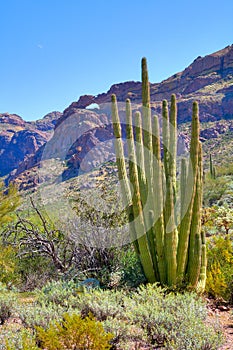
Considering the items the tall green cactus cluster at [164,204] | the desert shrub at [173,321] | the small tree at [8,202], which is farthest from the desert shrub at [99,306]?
the small tree at [8,202]

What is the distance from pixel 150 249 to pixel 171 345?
2.61m

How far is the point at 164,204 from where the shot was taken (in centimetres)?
584

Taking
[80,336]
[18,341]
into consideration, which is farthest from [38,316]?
[80,336]

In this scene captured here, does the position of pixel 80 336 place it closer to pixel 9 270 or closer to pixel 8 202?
pixel 8 202

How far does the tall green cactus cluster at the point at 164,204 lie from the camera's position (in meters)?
5.57

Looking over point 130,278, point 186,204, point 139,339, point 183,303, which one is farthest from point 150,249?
point 139,339

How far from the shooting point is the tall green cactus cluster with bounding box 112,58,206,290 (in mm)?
5570

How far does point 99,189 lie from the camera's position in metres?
8.38

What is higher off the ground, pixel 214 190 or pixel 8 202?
pixel 8 202

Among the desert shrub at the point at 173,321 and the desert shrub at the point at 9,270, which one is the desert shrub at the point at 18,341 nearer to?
the desert shrub at the point at 173,321

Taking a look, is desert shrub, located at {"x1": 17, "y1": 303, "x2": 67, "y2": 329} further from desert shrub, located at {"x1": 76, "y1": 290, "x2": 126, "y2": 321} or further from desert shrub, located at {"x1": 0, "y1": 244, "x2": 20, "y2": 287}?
desert shrub, located at {"x1": 0, "y1": 244, "x2": 20, "y2": 287}

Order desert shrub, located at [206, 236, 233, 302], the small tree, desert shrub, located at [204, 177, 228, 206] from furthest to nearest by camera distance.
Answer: desert shrub, located at [204, 177, 228, 206] < the small tree < desert shrub, located at [206, 236, 233, 302]

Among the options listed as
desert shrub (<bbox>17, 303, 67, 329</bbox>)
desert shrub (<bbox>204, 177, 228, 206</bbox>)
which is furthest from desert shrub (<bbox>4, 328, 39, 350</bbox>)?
desert shrub (<bbox>204, 177, 228, 206</bbox>)

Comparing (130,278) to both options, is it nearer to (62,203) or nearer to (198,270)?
(198,270)
